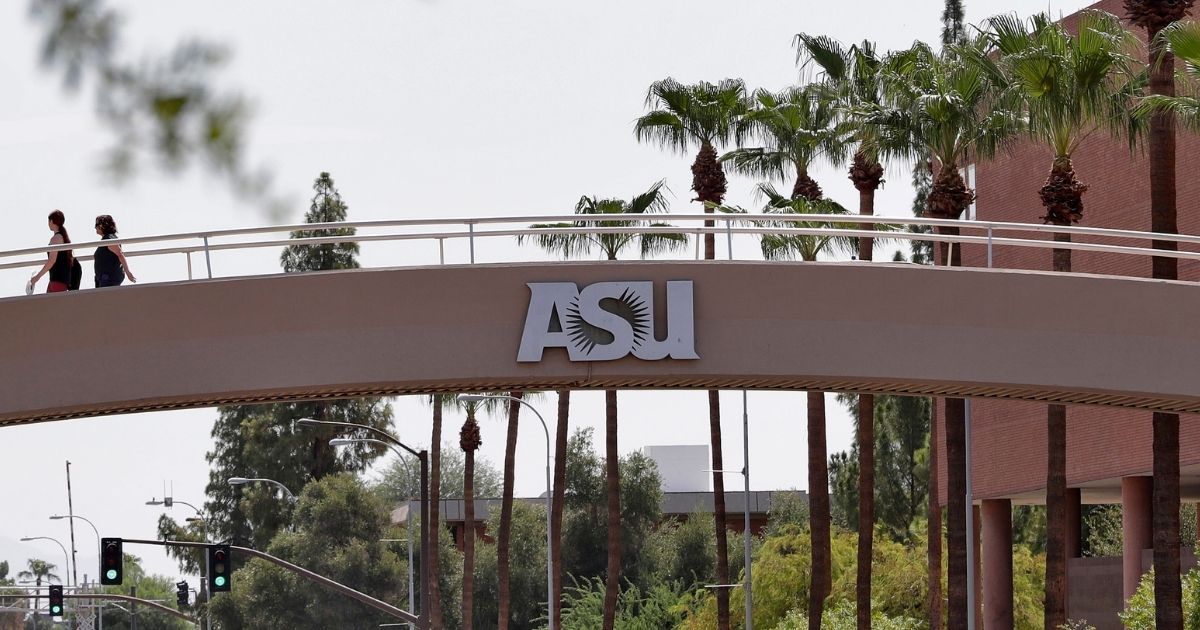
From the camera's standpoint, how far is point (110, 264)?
2141 cm

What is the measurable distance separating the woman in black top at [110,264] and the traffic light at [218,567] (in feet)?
57.2

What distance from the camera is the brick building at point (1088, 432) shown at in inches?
1510

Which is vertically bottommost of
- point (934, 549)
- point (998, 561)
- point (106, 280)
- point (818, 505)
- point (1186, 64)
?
point (998, 561)

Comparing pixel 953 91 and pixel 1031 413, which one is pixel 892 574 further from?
pixel 953 91

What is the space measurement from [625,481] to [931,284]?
5387 cm

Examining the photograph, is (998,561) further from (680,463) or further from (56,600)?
(680,463)

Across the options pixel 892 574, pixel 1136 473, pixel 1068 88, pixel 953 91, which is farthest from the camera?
pixel 892 574

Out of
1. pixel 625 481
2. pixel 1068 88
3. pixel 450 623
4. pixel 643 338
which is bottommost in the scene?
pixel 450 623

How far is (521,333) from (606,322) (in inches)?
41.7

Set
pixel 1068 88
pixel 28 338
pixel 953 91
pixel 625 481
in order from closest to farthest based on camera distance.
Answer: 1. pixel 28 338
2. pixel 1068 88
3. pixel 953 91
4. pixel 625 481

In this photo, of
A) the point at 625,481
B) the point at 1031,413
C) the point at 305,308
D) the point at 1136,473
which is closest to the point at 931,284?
the point at 305,308

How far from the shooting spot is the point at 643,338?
21.3 meters

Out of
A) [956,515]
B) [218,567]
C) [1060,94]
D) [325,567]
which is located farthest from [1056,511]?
[325,567]

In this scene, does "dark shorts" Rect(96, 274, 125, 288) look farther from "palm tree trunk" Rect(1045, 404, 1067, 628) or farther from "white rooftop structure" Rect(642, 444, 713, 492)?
"white rooftop structure" Rect(642, 444, 713, 492)
